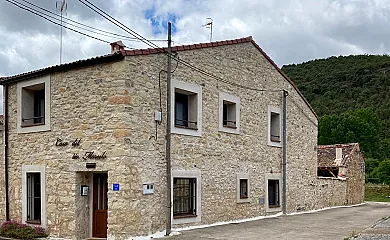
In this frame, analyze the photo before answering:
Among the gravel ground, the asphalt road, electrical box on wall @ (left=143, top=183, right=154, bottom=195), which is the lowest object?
the asphalt road

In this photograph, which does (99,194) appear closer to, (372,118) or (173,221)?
(173,221)

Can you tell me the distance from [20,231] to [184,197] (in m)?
4.60

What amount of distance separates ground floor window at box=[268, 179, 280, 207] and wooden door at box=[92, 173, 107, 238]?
7.58m

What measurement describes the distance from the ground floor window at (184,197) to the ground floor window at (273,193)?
5.09m

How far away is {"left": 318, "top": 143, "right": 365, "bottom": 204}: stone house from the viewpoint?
24.5 meters

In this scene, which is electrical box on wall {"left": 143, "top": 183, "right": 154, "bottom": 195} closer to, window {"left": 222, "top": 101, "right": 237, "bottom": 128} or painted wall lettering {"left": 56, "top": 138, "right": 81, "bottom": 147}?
painted wall lettering {"left": 56, "top": 138, "right": 81, "bottom": 147}

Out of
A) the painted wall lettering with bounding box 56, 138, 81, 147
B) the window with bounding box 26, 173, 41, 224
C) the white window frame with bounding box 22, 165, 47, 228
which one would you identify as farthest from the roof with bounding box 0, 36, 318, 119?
the window with bounding box 26, 173, 41, 224

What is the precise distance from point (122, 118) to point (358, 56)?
6384cm

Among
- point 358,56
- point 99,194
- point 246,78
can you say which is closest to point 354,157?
point 246,78

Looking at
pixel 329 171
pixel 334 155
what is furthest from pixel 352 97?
pixel 329 171

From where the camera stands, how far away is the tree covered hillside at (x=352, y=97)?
51.2 m

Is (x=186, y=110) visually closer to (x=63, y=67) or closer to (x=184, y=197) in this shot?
(x=184, y=197)

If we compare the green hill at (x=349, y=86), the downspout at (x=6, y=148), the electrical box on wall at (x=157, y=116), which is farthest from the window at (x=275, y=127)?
the green hill at (x=349, y=86)

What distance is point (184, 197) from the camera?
13.3 metres
